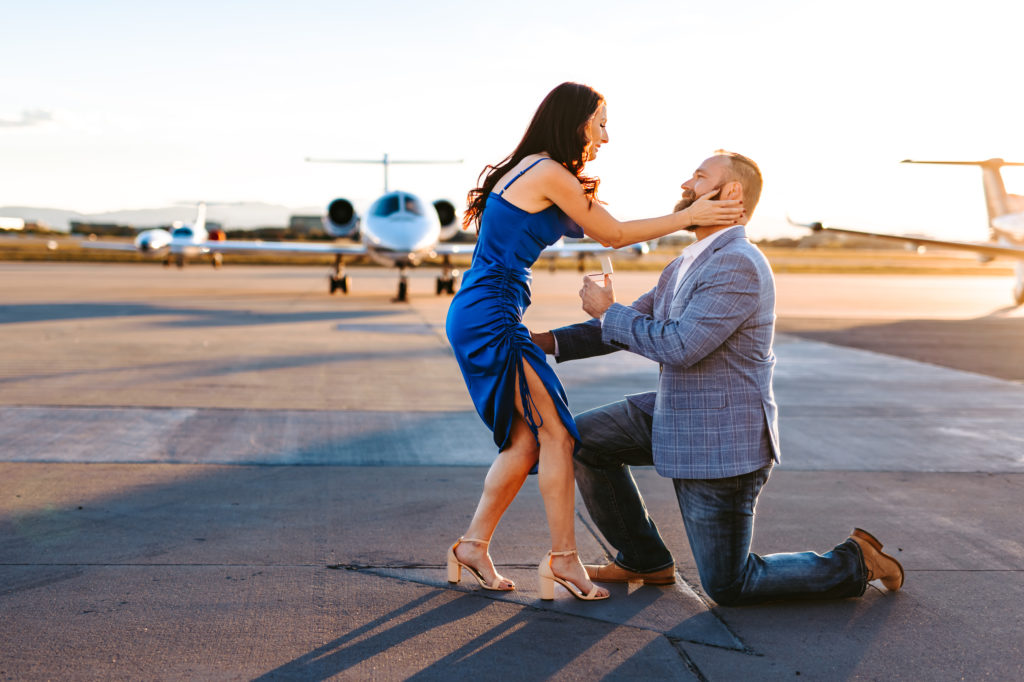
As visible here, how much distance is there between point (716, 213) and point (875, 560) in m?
1.43

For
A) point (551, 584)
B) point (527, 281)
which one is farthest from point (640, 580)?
point (527, 281)

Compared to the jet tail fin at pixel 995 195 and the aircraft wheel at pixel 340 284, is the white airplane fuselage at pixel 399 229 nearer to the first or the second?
the aircraft wheel at pixel 340 284

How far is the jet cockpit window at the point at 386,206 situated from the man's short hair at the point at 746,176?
17462 millimetres

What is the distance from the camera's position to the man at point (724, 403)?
121 inches

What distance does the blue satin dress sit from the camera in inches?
127

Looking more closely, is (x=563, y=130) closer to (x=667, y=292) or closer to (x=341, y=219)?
(x=667, y=292)

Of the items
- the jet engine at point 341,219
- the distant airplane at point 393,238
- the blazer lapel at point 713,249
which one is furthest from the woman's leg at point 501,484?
the jet engine at point 341,219

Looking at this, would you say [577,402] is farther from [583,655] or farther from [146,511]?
[583,655]

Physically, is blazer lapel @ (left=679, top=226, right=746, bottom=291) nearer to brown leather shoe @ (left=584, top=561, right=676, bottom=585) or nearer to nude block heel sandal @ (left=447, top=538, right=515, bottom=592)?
→ brown leather shoe @ (left=584, top=561, right=676, bottom=585)

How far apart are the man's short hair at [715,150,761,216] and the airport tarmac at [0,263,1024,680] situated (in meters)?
1.48

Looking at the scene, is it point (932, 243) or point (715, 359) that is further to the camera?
point (932, 243)

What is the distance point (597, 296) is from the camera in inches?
129

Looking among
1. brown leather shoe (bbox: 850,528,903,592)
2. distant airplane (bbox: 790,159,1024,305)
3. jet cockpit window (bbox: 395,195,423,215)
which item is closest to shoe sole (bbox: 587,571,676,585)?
brown leather shoe (bbox: 850,528,903,592)

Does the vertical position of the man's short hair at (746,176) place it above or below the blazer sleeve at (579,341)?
above
